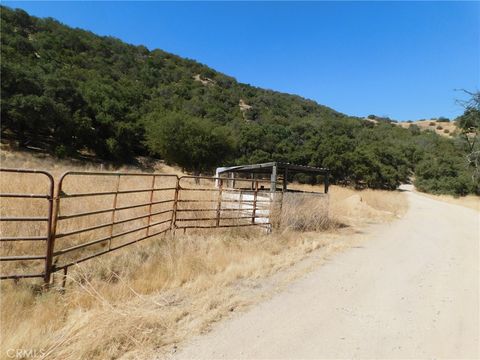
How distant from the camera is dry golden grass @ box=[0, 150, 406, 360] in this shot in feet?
11.3

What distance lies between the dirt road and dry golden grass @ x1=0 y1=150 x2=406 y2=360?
18.5 inches

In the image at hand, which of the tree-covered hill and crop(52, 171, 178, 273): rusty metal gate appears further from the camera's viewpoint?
the tree-covered hill

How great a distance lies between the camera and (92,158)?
33.2 metres

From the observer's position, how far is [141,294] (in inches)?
193

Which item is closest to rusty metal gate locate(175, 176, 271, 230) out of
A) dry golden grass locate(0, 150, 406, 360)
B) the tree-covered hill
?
dry golden grass locate(0, 150, 406, 360)

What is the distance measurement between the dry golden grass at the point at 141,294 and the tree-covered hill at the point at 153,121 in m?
17.2

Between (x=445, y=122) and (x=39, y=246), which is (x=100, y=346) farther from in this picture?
(x=445, y=122)

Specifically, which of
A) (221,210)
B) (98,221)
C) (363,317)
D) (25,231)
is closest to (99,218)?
(98,221)

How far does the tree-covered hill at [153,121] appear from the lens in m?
30.6

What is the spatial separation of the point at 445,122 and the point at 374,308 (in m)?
135

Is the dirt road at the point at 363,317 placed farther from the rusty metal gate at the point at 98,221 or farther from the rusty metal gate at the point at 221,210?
the rusty metal gate at the point at 221,210

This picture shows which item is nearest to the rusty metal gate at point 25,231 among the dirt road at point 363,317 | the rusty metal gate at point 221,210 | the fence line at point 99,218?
the fence line at point 99,218

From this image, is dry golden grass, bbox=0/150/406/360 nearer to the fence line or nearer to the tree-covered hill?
the fence line

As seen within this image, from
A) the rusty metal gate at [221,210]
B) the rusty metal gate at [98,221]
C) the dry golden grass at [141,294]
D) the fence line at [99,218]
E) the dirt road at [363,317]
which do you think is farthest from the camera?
the rusty metal gate at [221,210]
